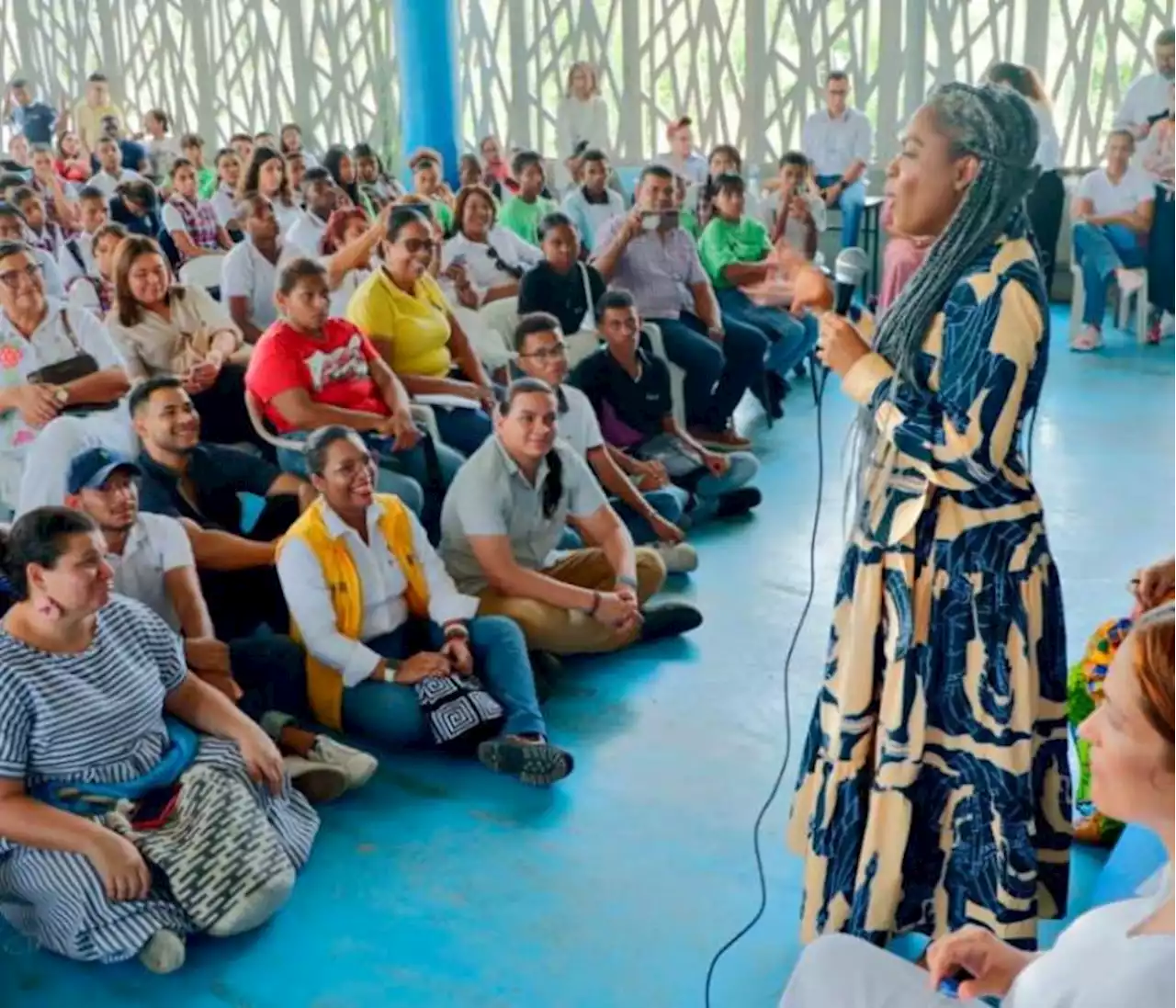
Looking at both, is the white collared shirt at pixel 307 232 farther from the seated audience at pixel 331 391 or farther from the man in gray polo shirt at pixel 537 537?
the man in gray polo shirt at pixel 537 537

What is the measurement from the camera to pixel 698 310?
6.05m

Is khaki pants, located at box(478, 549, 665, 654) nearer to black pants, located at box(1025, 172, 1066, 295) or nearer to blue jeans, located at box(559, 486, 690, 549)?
blue jeans, located at box(559, 486, 690, 549)

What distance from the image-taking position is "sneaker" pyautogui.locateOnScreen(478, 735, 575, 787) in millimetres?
3123

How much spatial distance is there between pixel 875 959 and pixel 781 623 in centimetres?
246

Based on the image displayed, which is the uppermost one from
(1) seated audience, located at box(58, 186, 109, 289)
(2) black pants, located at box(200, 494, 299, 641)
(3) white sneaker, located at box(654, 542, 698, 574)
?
(1) seated audience, located at box(58, 186, 109, 289)

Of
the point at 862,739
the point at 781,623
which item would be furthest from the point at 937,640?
the point at 781,623

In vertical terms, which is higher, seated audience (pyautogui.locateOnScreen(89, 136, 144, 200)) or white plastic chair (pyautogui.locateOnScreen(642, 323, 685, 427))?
seated audience (pyautogui.locateOnScreen(89, 136, 144, 200))

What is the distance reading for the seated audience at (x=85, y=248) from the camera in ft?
19.7

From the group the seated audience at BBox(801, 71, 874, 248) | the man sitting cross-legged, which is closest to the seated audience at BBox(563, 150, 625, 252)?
the seated audience at BBox(801, 71, 874, 248)

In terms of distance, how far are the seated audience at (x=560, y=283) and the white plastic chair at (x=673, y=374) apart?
0.24m

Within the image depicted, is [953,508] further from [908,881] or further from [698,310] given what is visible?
[698,310]

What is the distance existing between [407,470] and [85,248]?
2.56 m

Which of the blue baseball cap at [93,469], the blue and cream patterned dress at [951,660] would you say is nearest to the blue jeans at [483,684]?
the blue baseball cap at [93,469]

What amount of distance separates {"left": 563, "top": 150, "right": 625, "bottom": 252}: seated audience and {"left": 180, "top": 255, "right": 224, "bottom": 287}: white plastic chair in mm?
1850
